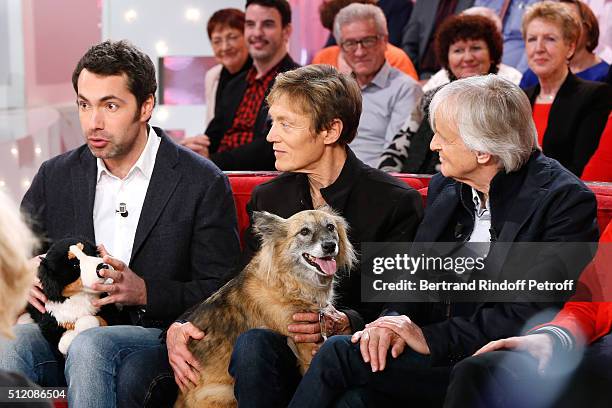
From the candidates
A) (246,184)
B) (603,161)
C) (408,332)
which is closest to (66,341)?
(246,184)

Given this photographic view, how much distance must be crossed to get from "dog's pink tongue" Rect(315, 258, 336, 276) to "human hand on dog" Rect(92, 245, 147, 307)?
0.56m

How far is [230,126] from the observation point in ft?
17.1

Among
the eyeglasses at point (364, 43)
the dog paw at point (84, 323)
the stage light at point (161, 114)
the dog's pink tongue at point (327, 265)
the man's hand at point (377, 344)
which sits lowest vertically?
the stage light at point (161, 114)

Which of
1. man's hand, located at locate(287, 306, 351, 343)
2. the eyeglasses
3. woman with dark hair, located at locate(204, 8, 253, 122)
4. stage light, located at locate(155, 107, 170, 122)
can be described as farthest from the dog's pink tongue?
stage light, located at locate(155, 107, 170, 122)

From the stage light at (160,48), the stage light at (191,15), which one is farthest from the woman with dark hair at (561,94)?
the stage light at (160,48)

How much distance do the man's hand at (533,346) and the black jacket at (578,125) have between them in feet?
6.85

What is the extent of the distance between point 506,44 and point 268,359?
12.3 feet

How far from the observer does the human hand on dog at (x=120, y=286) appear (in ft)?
9.12

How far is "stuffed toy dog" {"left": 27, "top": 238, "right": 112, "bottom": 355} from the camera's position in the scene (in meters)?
2.78

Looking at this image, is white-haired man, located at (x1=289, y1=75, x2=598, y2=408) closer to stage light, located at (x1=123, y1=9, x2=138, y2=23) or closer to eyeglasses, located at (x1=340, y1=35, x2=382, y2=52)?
eyeglasses, located at (x1=340, y1=35, x2=382, y2=52)

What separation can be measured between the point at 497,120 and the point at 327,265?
1.92ft

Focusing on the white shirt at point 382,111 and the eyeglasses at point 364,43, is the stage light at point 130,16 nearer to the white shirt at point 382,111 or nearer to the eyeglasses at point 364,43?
the eyeglasses at point 364,43

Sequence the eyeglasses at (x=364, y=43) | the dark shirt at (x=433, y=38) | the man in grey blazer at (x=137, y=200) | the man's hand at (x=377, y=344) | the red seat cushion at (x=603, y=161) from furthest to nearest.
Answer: the dark shirt at (x=433, y=38) → the eyeglasses at (x=364, y=43) → the red seat cushion at (x=603, y=161) → the man in grey blazer at (x=137, y=200) → the man's hand at (x=377, y=344)

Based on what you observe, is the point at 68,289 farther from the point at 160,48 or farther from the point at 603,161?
the point at 160,48
